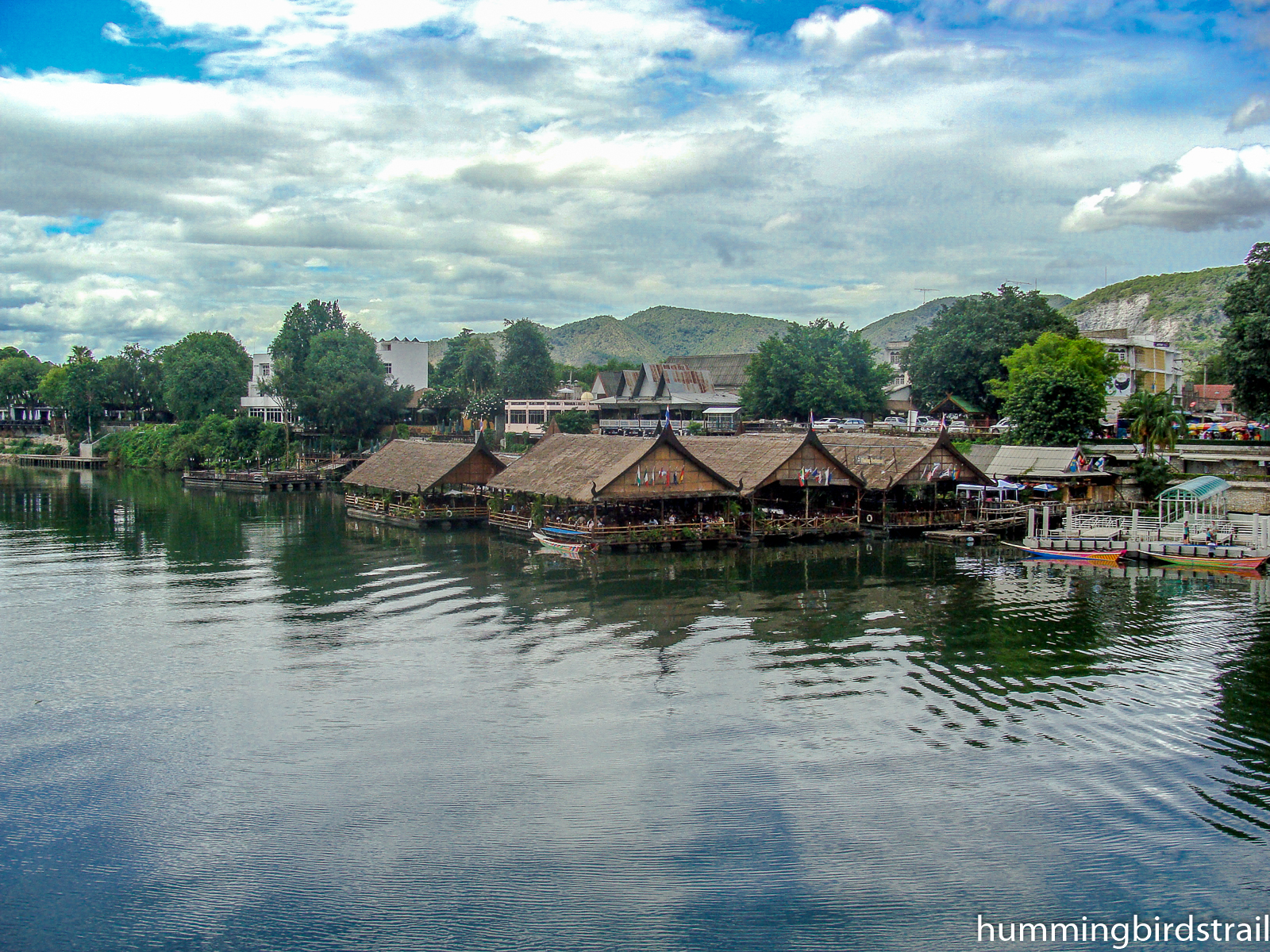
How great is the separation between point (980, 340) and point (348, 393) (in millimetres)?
44803

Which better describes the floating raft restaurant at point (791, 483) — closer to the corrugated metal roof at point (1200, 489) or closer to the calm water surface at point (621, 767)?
the calm water surface at point (621, 767)

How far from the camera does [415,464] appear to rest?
47.7 meters

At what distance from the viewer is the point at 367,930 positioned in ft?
36.4

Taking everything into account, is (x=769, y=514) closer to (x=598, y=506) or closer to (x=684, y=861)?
(x=598, y=506)

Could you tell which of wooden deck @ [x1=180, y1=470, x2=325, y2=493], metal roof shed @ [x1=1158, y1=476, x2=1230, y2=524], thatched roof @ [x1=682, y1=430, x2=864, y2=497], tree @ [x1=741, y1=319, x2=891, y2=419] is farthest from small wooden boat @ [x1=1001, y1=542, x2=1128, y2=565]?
wooden deck @ [x1=180, y1=470, x2=325, y2=493]

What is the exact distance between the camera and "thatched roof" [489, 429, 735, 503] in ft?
118

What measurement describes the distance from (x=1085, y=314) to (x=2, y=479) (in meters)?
131

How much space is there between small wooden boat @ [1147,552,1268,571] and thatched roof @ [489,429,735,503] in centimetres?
1498

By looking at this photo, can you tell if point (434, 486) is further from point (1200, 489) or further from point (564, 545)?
point (1200, 489)

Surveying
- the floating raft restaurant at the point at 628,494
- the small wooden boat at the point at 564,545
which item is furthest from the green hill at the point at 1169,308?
the small wooden boat at the point at 564,545

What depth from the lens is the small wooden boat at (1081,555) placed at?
33.5 metres

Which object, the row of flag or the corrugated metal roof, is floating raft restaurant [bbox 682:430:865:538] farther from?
the corrugated metal roof

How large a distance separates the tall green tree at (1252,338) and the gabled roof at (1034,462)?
698 cm

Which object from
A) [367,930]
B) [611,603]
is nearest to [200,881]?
[367,930]
